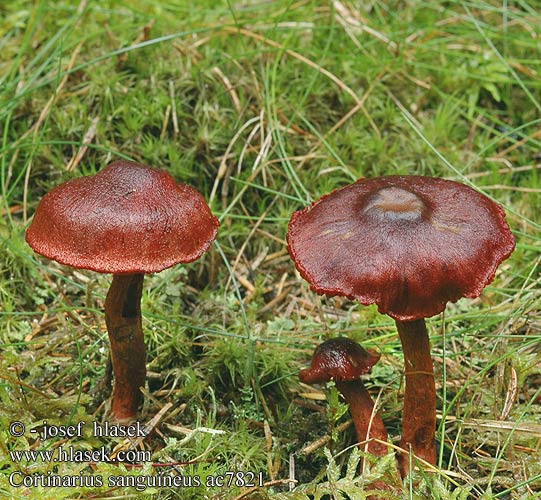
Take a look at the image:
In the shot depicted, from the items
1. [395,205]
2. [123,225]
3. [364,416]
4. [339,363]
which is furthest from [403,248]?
[123,225]

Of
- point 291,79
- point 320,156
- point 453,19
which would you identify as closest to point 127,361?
point 320,156

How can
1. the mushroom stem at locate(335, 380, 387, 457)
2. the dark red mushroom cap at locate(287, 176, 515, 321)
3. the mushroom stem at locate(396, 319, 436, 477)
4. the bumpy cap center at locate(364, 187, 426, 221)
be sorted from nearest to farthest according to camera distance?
the dark red mushroom cap at locate(287, 176, 515, 321)
the bumpy cap center at locate(364, 187, 426, 221)
the mushroom stem at locate(396, 319, 436, 477)
the mushroom stem at locate(335, 380, 387, 457)

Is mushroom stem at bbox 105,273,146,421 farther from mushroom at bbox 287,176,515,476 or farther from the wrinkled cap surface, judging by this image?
mushroom at bbox 287,176,515,476

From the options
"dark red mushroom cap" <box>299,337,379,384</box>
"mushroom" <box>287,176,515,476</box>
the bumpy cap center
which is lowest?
"dark red mushroom cap" <box>299,337,379,384</box>

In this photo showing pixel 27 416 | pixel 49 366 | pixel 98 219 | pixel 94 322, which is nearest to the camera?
pixel 98 219

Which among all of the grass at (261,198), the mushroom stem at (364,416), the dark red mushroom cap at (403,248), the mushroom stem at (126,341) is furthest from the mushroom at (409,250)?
the mushroom stem at (126,341)

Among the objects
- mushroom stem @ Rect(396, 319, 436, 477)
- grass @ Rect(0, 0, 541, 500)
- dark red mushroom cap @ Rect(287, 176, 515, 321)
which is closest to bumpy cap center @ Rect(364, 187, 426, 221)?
dark red mushroom cap @ Rect(287, 176, 515, 321)

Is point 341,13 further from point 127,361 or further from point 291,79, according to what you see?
point 127,361
